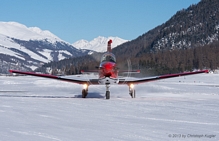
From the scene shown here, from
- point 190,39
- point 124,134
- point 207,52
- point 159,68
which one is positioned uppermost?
point 190,39

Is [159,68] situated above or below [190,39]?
below

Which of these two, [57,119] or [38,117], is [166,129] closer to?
[57,119]

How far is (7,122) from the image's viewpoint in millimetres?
8703

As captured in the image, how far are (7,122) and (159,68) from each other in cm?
10126

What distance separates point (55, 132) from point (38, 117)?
106 inches

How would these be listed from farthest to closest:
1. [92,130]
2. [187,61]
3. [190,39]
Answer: [190,39], [187,61], [92,130]

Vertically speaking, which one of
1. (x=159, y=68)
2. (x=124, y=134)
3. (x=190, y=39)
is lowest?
(x=124, y=134)

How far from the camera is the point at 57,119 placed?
9648 mm

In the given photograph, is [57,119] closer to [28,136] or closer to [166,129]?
[28,136]

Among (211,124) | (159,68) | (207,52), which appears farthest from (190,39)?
(211,124)

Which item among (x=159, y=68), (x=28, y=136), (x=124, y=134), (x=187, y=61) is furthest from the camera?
(x=187, y=61)

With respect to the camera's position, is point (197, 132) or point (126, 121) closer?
point (197, 132)

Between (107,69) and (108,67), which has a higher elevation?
(108,67)

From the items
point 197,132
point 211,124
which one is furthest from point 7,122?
point 211,124
